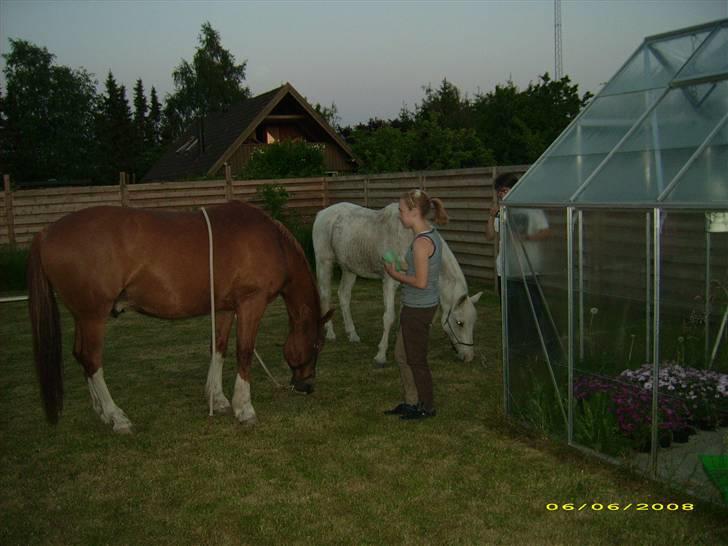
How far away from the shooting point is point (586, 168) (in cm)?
514

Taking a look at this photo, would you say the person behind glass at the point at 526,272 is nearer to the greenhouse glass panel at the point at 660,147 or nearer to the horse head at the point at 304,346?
the greenhouse glass panel at the point at 660,147

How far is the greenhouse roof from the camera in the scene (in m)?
4.16

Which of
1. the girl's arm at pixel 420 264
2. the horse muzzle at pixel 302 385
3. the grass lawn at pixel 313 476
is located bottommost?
the grass lawn at pixel 313 476

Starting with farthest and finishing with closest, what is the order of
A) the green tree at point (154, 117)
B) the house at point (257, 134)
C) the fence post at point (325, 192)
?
the green tree at point (154, 117) → the house at point (257, 134) → the fence post at point (325, 192)

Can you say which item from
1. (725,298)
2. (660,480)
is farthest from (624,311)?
(660,480)

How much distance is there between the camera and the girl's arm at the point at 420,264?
5297mm

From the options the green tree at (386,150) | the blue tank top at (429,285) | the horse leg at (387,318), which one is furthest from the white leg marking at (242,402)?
the green tree at (386,150)

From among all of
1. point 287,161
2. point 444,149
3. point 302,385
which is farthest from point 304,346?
point 444,149

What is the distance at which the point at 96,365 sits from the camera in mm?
5609

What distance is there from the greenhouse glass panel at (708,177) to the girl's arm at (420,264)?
1835 mm

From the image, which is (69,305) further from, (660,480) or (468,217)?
(468,217)

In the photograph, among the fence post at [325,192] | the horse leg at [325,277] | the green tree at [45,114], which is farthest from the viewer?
the green tree at [45,114]

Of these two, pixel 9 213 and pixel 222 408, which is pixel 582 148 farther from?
pixel 9 213
